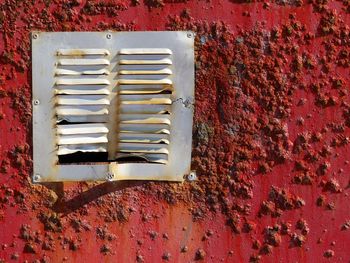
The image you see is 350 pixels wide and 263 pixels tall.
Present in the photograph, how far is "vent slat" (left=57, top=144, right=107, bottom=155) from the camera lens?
69.2 inches

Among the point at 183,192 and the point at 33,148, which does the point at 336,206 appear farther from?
the point at 33,148

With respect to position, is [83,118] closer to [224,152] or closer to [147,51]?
[147,51]

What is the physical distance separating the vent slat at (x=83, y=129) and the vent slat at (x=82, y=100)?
0.07 meters

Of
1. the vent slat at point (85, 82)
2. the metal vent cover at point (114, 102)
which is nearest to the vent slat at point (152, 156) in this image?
the metal vent cover at point (114, 102)

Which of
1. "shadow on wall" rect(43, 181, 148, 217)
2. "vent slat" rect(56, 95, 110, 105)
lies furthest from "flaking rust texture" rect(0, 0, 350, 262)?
"vent slat" rect(56, 95, 110, 105)

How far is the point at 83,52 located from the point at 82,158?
321 mm

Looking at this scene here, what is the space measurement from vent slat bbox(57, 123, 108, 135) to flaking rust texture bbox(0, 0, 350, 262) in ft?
0.36

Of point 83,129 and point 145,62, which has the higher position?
point 145,62

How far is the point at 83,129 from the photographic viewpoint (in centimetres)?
175

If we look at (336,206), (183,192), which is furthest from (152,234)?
A: (336,206)

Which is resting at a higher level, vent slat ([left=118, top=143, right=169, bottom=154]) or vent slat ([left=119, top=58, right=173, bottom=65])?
vent slat ([left=119, top=58, right=173, bottom=65])

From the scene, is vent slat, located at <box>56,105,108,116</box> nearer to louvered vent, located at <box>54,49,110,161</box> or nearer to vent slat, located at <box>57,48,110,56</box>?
louvered vent, located at <box>54,49,110,161</box>

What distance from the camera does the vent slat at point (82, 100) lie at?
1.75 meters

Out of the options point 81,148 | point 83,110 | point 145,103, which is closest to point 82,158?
point 81,148
